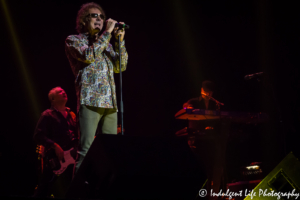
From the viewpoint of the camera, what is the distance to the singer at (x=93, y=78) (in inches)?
95.4

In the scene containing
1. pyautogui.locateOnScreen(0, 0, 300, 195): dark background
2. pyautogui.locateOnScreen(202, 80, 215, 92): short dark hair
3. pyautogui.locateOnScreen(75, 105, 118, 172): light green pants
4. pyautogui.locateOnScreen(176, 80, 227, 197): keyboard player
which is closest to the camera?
pyautogui.locateOnScreen(75, 105, 118, 172): light green pants

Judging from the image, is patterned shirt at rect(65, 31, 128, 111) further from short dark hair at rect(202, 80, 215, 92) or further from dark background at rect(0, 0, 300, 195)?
dark background at rect(0, 0, 300, 195)

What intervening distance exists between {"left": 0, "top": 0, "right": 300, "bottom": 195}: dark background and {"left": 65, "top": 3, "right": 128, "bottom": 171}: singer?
2716mm

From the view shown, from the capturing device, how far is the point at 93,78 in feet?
8.18

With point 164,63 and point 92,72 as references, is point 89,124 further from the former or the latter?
point 164,63

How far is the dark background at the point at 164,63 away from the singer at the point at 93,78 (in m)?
2.72

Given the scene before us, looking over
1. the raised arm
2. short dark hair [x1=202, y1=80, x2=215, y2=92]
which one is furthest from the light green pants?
short dark hair [x1=202, y1=80, x2=215, y2=92]

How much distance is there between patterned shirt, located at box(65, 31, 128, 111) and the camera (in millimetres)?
2439

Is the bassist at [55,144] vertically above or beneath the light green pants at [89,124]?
beneath

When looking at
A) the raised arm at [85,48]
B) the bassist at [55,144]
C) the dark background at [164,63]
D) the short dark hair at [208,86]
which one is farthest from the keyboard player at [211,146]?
the raised arm at [85,48]

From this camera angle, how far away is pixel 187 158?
1.86 metres

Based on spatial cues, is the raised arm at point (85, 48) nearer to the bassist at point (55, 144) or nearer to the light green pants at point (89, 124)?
the light green pants at point (89, 124)

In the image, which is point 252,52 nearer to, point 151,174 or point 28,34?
point 28,34

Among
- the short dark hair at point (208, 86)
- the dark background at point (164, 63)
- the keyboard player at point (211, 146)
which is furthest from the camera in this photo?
the dark background at point (164, 63)
